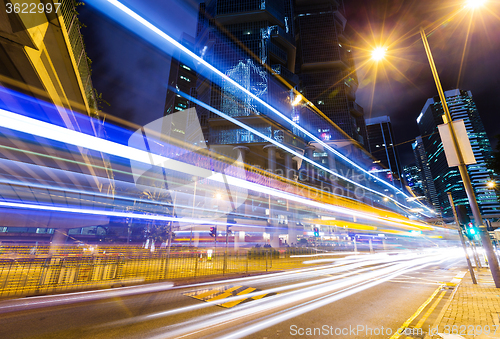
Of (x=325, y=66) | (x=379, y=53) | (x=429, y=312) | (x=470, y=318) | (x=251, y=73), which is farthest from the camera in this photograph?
(x=325, y=66)

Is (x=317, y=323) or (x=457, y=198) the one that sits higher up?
(x=457, y=198)

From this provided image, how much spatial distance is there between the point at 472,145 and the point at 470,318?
159 m

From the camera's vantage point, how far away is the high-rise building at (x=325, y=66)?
96062 mm

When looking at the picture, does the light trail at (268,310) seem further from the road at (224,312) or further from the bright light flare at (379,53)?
the bright light flare at (379,53)

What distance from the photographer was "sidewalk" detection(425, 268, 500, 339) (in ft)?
12.4

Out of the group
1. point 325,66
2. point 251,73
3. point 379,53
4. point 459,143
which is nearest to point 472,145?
point 325,66

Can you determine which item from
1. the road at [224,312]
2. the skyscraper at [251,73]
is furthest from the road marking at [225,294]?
the skyscraper at [251,73]

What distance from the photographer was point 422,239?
51094 millimetres

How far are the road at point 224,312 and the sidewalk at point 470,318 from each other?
19.9 inches

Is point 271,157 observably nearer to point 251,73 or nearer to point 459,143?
point 251,73

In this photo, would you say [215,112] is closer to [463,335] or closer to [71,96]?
[71,96]

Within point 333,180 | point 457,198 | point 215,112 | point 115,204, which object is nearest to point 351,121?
point 333,180

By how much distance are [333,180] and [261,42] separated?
66506mm

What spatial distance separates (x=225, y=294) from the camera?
26.1 feet
